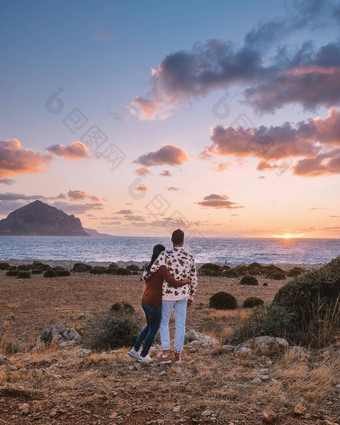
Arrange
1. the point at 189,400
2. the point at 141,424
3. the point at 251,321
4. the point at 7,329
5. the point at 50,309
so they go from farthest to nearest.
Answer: the point at 50,309 < the point at 7,329 < the point at 251,321 < the point at 189,400 < the point at 141,424

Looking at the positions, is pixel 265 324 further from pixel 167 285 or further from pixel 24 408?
pixel 24 408

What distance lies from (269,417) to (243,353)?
2.92 m

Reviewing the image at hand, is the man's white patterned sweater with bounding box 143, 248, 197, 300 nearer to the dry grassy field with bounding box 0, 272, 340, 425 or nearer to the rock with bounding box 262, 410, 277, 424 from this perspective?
the dry grassy field with bounding box 0, 272, 340, 425

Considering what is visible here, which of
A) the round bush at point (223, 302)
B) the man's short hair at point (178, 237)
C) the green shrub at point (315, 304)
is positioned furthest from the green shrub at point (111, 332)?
the round bush at point (223, 302)

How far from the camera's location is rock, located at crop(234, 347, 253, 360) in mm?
7250

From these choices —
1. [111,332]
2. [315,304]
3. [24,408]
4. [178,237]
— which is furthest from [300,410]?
[111,332]

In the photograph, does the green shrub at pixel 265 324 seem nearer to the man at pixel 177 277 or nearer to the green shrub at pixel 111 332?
the man at pixel 177 277

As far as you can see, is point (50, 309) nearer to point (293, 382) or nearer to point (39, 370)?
point (39, 370)

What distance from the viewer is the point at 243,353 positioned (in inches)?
289

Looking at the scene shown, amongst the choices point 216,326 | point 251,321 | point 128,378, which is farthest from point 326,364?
point 216,326

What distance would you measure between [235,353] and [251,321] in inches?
72.1

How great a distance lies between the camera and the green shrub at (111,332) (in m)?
10.1

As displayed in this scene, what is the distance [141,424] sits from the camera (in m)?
4.45

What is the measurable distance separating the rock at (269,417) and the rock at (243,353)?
2695 millimetres
